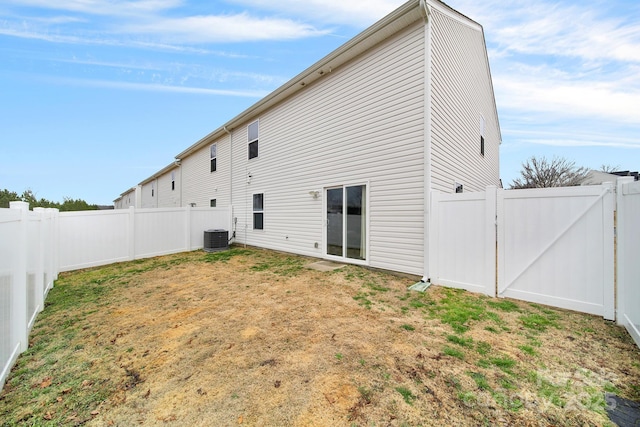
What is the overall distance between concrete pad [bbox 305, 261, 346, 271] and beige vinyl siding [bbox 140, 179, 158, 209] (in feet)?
71.3

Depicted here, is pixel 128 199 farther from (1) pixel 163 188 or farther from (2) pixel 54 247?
(2) pixel 54 247

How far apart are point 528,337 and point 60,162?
41291mm

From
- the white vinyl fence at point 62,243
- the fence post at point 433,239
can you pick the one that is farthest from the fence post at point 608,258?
the white vinyl fence at point 62,243

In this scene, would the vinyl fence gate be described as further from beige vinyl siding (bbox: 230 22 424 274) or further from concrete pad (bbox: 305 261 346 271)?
concrete pad (bbox: 305 261 346 271)

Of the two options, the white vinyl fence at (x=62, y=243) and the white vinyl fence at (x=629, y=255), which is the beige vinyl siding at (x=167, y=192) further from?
the white vinyl fence at (x=629, y=255)

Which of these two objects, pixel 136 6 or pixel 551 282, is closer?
pixel 551 282

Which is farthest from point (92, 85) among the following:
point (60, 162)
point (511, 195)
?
point (60, 162)

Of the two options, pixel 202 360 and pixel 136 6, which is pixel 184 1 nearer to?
pixel 136 6

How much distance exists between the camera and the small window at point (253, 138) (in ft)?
34.2

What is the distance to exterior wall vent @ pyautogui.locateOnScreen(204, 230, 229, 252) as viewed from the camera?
32.7 ft

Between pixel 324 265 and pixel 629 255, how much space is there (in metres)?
5.29

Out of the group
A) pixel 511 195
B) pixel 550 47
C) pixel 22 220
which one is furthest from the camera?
pixel 550 47

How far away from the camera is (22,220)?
→ 9.12 feet

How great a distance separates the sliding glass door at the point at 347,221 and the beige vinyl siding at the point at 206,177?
6.77m
